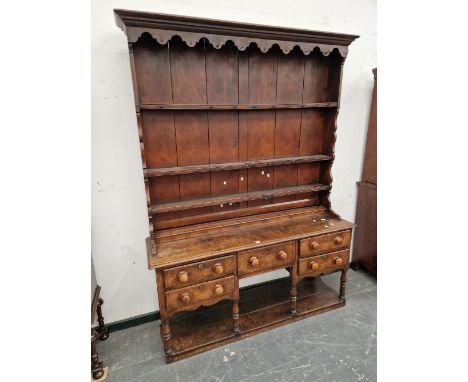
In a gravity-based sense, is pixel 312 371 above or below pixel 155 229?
below

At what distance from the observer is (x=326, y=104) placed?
6.57ft

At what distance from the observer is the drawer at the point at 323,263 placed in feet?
6.64

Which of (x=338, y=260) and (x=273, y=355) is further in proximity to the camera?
(x=338, y=260)

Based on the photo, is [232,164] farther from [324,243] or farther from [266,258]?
[324,243]

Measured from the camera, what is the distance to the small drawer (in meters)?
1.62

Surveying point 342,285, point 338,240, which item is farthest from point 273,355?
point 338,240

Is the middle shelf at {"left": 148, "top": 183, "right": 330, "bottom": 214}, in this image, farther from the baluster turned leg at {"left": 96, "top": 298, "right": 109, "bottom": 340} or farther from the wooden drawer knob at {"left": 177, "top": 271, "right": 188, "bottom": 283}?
the baluster turned leg at {"left": 96, "top": 298, "right": 109, "bottom": 340}

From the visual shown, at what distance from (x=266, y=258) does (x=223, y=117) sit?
1065 millimetres

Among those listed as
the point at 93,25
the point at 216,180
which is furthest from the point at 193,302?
the point at 93,25

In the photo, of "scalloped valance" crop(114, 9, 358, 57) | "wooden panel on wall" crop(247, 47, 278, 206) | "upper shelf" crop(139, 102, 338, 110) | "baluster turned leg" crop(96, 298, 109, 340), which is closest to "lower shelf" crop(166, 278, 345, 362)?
"baluster turned leg" crop(96, 298, 109, 340)

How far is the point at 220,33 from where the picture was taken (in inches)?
61.9

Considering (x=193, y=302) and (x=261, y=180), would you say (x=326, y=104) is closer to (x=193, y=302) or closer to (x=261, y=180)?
(x=261, y=180)
